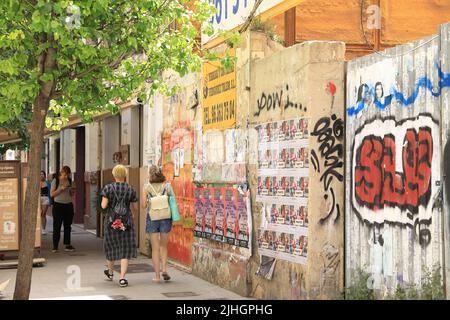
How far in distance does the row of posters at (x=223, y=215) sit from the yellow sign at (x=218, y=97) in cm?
103

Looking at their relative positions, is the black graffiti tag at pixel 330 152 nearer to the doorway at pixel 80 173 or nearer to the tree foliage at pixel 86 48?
the tree foliage at pixel 86 48

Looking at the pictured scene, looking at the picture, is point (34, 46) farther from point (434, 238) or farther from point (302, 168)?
point (434, 238)

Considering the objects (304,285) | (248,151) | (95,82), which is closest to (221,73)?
(248,151)

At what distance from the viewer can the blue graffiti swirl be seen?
637 cm

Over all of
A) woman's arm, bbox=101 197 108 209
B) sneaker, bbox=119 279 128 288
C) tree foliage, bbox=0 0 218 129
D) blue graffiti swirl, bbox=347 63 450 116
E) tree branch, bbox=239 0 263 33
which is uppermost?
tree branch, bbox=239 0 263 33

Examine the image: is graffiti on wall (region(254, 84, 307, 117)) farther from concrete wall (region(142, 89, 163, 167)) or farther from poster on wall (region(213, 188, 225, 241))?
concrete wall (region(142, 89, 163, 167))

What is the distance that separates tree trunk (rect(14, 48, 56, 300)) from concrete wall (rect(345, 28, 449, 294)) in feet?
10.6

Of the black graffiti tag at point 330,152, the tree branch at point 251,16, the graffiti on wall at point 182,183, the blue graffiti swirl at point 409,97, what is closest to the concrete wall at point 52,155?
the graffiti on wall at point 182,183

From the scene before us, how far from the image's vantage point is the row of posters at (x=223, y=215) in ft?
34.2

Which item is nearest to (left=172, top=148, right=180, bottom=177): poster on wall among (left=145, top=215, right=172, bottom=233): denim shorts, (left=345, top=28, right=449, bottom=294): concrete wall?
(left=145, top=215, right=172, bottom=233): denim shorts

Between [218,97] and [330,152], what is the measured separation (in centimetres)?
375

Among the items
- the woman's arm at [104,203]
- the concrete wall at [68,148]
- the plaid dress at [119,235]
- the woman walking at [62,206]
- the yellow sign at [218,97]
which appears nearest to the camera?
the yellow sign at [218,97]

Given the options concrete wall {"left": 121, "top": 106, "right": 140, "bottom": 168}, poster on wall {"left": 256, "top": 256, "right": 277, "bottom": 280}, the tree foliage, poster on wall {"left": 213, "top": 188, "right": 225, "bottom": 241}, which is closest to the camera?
the tree foliage

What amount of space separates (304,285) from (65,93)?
3.35 meters
